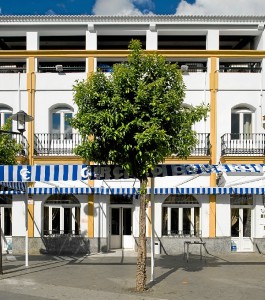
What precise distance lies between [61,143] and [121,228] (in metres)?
5.03

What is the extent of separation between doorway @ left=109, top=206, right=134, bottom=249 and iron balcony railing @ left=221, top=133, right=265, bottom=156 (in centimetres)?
557

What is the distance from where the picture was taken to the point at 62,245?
80.3 ft

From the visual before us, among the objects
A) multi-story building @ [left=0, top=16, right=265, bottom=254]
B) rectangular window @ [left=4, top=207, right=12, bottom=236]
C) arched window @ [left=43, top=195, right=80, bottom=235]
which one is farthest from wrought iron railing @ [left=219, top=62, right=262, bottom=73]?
rectangular window @ [left=4, top=207, right=12, bottom=236]

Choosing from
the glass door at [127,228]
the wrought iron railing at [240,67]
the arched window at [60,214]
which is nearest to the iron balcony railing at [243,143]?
the wrought iron railing at [240,67]

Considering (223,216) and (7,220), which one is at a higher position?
(223,216)

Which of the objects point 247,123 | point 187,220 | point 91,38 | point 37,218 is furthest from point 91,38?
point 187,220

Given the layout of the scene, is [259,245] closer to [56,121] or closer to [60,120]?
[60,120]

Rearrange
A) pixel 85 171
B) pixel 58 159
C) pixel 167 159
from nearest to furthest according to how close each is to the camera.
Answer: pixel 85 171 → pixel 167 159 → pixel 58 159

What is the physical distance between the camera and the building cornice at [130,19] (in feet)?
84.0

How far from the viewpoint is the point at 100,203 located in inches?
969

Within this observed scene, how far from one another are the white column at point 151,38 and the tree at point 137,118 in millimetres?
11050

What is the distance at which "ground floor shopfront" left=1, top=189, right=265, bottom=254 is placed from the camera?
80.1 feet

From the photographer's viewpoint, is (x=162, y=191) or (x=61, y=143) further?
(x=61, y=143)

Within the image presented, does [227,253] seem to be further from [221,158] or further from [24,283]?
[24,283]
